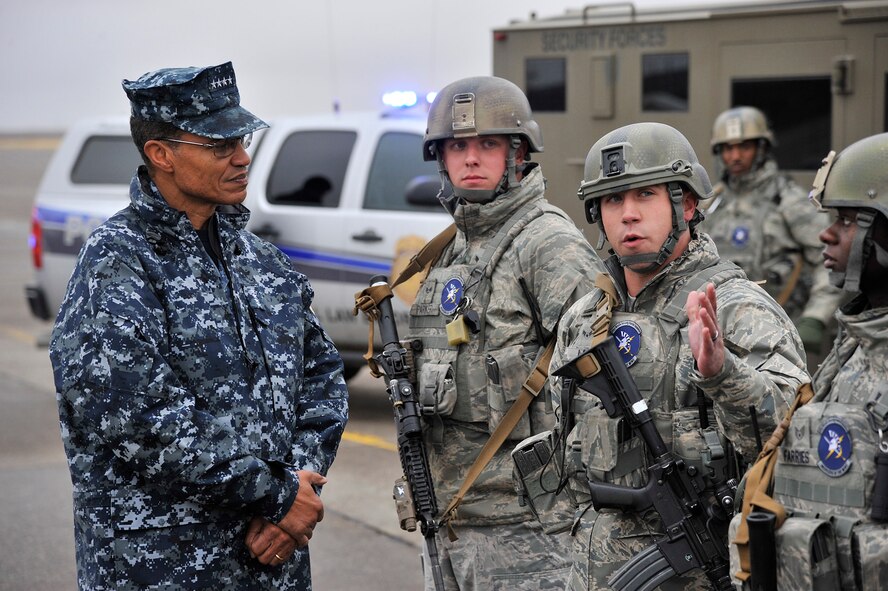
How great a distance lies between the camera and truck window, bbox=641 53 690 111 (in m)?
8.07

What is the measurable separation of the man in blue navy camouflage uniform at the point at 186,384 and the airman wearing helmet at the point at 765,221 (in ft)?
15.3

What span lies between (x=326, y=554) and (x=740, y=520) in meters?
3.99

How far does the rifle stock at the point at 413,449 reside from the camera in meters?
4.09

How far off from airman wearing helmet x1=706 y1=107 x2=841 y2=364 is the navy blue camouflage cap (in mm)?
4782

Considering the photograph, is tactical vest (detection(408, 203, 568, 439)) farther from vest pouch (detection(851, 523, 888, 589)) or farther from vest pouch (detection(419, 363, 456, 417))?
vest pouch (detection(851, 523, 888, 589))

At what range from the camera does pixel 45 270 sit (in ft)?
34.8

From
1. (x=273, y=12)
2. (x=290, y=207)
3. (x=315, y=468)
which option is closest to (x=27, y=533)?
(x=290, y=207)

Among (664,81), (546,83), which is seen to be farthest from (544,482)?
(546,83)

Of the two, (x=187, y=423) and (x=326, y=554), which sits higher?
(x=187, y=423)

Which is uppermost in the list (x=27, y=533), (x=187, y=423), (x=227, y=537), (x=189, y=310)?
(x=189, y=310)

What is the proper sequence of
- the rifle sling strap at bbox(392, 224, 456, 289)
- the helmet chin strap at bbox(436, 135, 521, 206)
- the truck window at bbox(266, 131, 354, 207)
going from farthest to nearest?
the truck window at bbox(266, 131, 354, 207) < the rifle sling strap at bbox(392, 224, 456, 289) < the helmet chin strap at bbox(436, 135, 521, 206)

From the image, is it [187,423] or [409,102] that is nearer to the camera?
[187,423]

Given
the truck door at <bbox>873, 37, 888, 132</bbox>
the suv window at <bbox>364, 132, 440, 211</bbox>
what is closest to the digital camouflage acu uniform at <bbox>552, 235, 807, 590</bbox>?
the truck door at <bbox>873, 37, 888, 132</bbox>

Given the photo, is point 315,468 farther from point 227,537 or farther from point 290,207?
point 290,207
